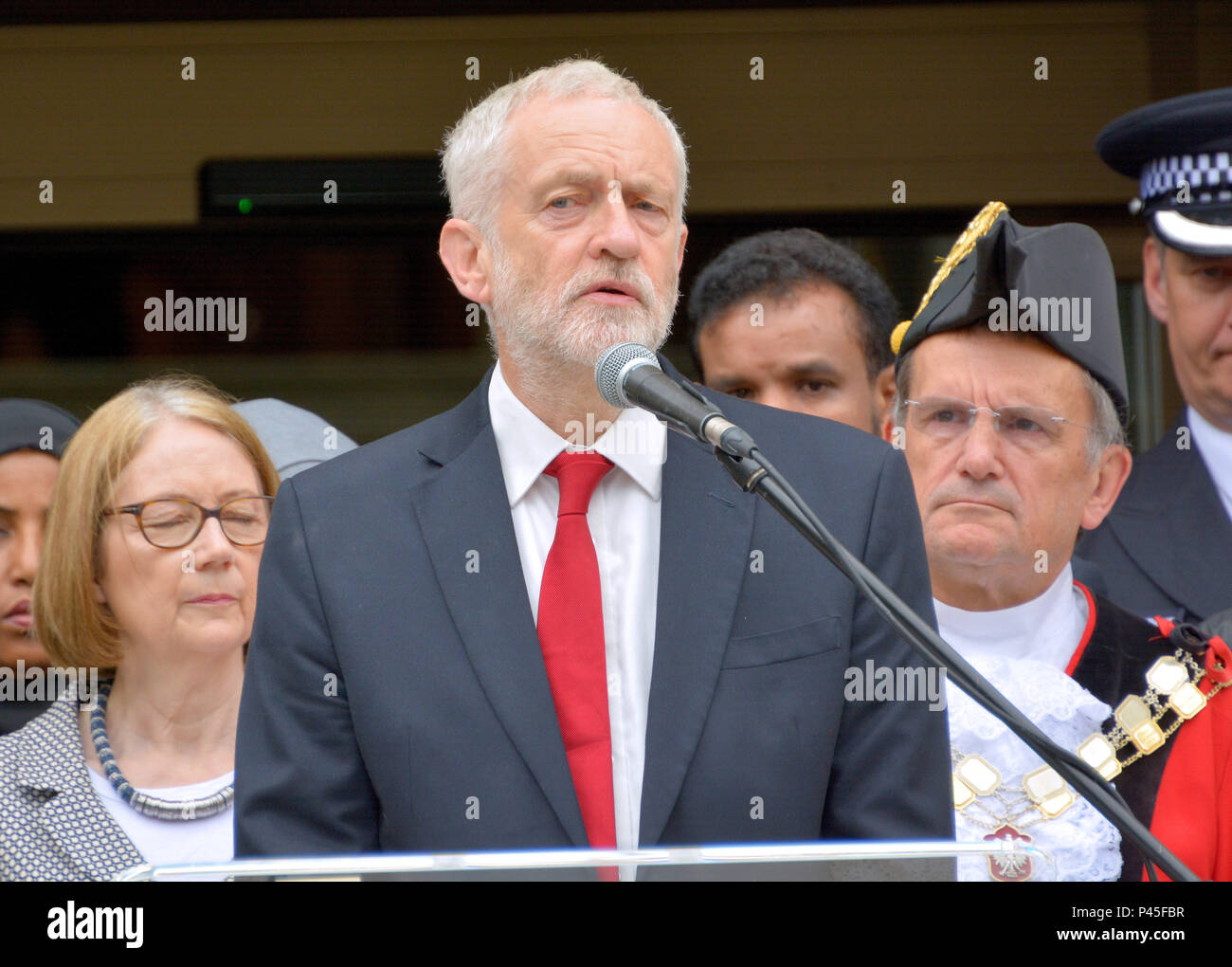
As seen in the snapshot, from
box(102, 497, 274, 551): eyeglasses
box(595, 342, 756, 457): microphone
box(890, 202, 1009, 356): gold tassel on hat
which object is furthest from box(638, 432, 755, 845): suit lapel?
box(102, 497, 274, 551): eyeglasses

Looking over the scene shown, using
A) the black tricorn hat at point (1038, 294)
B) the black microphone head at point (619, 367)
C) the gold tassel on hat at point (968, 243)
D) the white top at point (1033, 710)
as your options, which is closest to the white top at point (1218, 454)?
the black tricorn hat at point (1038, 294)

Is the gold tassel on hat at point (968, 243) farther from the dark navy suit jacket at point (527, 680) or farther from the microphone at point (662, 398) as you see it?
the microphone at point (662, 398)

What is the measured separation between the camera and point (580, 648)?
1.79 m

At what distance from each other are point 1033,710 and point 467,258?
1.06 m

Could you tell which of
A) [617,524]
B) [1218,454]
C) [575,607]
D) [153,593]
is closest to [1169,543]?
[1218,454]

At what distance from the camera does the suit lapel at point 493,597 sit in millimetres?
1700

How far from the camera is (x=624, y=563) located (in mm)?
1891

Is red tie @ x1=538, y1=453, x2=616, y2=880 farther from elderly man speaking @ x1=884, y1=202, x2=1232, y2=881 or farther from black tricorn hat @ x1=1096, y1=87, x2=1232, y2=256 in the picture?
black tricorn hat @ x1=1096, y1=87, x2=1232, y2=256

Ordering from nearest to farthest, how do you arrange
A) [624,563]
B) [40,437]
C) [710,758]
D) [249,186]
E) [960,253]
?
[710,758], [624,563], [960,253], [40,437], [249,186]

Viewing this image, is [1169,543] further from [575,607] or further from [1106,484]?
[575,607]

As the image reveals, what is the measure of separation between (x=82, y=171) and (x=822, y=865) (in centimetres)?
369
